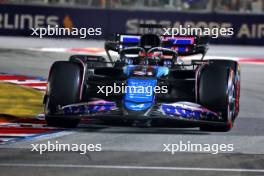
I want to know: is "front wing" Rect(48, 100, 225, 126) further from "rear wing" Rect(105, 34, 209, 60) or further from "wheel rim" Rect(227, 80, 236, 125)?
"rear wing" Rect(105, 34, 209, 60)

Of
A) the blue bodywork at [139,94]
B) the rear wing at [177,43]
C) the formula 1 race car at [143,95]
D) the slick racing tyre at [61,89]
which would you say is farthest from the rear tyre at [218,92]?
the rear wing at [177,43]

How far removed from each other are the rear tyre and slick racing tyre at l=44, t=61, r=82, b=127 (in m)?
1.49

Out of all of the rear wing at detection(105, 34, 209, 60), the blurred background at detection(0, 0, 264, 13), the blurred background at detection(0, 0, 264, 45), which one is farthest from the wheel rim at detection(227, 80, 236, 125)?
the blurred background at detection(0, 0, 264, 13)

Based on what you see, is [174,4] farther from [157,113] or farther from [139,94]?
[157,113]

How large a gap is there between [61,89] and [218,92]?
6.07ft

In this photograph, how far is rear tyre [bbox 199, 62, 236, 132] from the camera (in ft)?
34.8

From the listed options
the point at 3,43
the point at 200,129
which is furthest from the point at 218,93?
the point at 3,43

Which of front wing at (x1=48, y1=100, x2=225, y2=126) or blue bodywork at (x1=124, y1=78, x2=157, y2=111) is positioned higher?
blue bodywork at (x1=124, y1=78, x2=157, y2=111)

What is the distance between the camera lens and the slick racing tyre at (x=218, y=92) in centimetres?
1062

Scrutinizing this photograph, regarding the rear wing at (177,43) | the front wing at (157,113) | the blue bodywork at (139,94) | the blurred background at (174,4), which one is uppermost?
the blurred background at (174,4)

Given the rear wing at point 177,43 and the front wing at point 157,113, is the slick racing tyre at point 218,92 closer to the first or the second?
→ the front wing at point 157,113

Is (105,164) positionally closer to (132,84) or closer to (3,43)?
(132,84)

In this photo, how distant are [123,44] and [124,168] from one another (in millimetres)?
4484

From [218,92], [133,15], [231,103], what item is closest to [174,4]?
[133,15]
